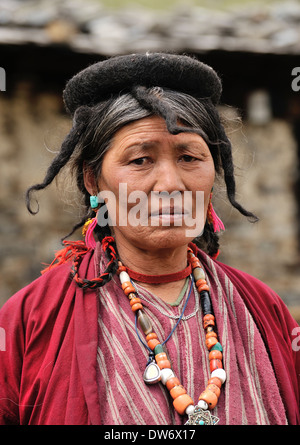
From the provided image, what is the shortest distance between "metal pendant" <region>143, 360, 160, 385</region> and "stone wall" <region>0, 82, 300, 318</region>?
10.1 feet

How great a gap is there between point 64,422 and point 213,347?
586 millimetres

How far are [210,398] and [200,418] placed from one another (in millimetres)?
74

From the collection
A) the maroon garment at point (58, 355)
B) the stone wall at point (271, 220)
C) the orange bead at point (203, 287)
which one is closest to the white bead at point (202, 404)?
the maroon garment at point (58, 355)

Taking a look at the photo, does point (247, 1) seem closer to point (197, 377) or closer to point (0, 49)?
point (0, 49)

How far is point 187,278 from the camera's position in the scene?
88.0 inches

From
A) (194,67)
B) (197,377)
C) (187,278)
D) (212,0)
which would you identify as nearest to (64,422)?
(197,377)

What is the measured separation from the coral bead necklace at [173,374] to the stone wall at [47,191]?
289 cm

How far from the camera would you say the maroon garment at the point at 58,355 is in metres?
1.84

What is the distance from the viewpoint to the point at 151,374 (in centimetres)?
189

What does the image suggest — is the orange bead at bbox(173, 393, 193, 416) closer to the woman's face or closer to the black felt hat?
the woman's face

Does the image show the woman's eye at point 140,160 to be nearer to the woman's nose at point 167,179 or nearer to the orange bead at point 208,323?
the woman's nose at point 167,179

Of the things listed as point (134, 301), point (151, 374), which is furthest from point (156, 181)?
point (151, 374)

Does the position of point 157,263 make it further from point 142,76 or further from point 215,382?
point 142,76

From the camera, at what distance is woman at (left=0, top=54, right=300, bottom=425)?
1.87 metres
